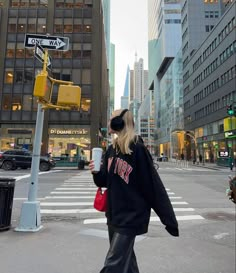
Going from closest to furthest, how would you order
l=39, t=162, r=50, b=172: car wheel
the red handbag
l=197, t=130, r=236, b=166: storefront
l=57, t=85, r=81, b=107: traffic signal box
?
1. the red handbag
2. l=57, t=85, r=81, b=107: traffic signal box
3. l=39, t=162, r=50, b=172: car wheel
4. l=197, t=130, r=236, b=166: storefront

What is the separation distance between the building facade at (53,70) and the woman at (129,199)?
131ft

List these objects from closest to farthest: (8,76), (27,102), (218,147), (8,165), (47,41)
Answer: (47,41)
(8,165)
(27,102)
(8,76)
(218,147)

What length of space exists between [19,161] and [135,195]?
2498cm

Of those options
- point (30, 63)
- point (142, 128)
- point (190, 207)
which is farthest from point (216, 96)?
point (142, 128)

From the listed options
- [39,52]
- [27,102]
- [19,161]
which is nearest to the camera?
[39,52]

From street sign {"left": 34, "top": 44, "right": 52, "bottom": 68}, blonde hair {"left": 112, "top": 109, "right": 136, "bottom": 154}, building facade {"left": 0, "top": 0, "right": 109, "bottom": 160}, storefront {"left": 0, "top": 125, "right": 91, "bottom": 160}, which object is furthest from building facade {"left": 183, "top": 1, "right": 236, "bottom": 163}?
blonde hair {"left": 112, "top": 109, "right": 136, "bottom": 154}

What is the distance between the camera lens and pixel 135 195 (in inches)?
107

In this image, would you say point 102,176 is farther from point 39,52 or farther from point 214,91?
point 214,91

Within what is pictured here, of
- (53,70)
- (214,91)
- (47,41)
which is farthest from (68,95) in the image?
(214,91)

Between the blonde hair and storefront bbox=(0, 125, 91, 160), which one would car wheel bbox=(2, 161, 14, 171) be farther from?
the blonde hair

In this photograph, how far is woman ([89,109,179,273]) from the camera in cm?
265

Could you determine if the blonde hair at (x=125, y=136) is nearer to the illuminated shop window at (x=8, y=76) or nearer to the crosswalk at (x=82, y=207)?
the crosswalk at (x=82, y=207)

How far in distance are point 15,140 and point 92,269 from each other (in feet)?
137

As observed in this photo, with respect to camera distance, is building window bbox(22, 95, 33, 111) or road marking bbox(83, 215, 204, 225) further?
building window bbox(22, 95, 33, 111)
